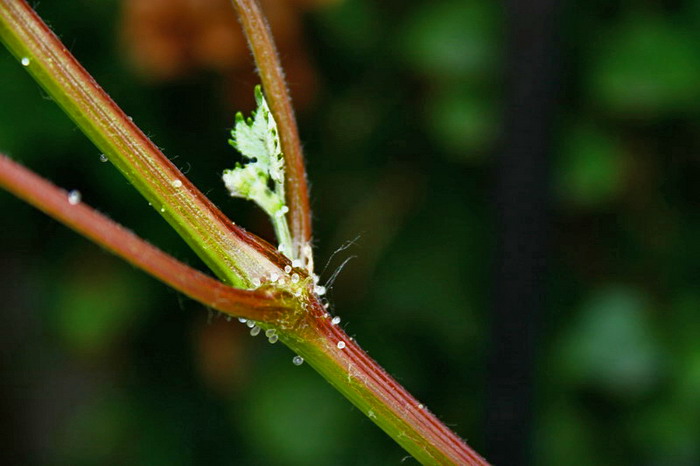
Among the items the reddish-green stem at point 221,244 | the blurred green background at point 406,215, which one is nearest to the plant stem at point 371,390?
the reddish-green stem at point 221,244

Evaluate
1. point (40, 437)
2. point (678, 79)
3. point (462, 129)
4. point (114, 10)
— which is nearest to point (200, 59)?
point (114, 10)

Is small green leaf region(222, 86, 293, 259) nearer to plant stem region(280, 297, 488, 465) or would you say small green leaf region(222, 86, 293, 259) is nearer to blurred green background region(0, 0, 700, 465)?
plant stem region(280, 297, 488, 465)

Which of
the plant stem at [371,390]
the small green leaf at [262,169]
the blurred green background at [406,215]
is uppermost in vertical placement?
the small green leaf at [262,169]

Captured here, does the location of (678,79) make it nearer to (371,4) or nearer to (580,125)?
(580,125)

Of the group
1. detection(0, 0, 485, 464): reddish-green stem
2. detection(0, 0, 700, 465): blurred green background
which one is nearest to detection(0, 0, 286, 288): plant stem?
detection(0, 0, 485, 464): reddish-green stem

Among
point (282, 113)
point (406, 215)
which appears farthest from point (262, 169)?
point (406, 215)

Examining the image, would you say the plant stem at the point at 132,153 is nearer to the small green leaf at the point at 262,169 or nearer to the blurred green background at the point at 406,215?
the small green leaf at the point at 262,169
